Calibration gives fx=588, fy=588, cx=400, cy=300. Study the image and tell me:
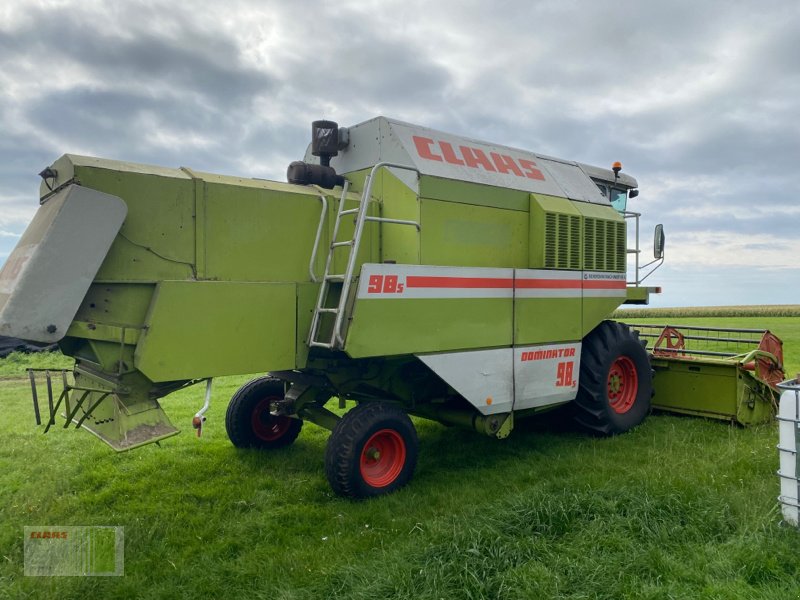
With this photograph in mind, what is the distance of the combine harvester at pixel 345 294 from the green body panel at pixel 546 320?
2cm

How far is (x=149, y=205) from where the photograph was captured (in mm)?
4289

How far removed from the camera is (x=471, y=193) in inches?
217

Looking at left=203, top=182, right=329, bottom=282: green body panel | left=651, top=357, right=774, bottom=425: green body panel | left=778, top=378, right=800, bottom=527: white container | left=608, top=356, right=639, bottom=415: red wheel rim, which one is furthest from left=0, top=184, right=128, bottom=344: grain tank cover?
left=651, top=357, right=774, bottom=425: green body panel

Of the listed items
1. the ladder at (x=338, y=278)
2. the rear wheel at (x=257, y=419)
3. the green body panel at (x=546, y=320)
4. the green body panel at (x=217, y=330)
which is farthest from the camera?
the rear wheel at (x=257, y=419)

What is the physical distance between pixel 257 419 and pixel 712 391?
5.35 metres

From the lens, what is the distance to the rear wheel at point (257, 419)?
6.17 meters

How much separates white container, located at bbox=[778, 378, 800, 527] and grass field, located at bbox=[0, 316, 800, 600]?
0.39 feet

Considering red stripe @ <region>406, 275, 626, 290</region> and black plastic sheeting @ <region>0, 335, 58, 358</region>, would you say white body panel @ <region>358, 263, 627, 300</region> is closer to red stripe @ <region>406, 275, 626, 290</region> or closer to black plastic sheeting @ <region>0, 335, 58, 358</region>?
red stripe @ <region>406, 275, 626, 290</region>

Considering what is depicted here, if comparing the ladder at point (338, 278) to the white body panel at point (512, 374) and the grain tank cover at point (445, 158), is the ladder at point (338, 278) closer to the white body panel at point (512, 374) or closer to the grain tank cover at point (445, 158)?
the grain tank cover at point (445, 158)

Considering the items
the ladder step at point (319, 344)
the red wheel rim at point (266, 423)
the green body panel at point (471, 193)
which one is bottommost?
the red wheel rim at point (266, 423)

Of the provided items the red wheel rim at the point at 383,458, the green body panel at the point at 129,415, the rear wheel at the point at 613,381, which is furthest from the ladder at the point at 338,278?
the rear wheel at the point at 613,381

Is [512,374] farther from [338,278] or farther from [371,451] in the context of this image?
[338,278]

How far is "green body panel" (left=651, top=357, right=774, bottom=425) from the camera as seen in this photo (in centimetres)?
689

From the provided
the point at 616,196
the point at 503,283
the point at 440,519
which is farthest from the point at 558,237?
the point at 440,519
